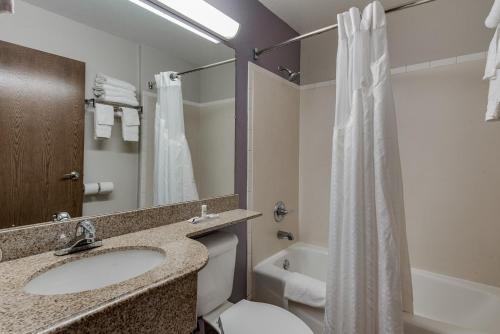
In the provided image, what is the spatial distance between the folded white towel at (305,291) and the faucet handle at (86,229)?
1133mm

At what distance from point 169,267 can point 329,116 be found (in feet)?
6.30

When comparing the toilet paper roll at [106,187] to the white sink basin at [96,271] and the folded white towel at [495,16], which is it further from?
the folded white towel at [495,16]

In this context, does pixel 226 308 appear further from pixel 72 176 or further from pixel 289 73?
pixel 289 73

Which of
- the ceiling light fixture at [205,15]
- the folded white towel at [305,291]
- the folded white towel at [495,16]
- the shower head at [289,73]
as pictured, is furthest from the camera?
the shower head at [289,73]

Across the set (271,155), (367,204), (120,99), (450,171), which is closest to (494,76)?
(367,204)

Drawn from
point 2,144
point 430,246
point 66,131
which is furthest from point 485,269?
Result: point 2,144

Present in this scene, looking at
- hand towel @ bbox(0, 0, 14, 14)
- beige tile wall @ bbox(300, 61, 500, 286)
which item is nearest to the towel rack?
hand towel @ bbox(0, 0, 14, 14)

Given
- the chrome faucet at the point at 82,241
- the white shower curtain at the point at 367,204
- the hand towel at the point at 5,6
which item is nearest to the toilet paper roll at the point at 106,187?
the chrome faucet at the point at 82,241

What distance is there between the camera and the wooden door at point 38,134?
0.86 metres

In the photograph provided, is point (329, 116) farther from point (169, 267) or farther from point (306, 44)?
point (169, 267)

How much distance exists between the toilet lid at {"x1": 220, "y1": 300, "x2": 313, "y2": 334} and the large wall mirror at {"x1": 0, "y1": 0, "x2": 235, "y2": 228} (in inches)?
25.1

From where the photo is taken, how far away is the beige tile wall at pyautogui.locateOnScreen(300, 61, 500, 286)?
1688 millimetres

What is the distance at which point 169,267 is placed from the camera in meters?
0.73

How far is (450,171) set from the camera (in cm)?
181
